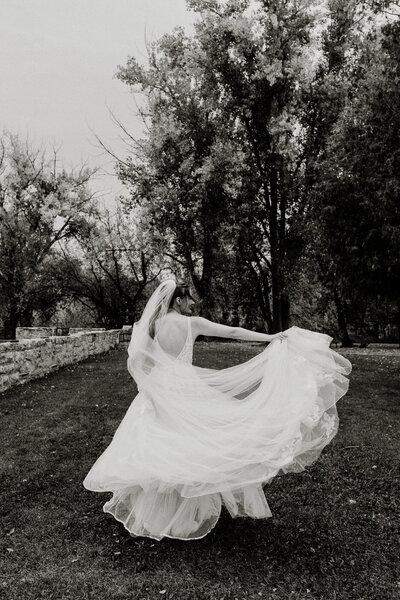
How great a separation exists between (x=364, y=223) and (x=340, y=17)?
14538 mm

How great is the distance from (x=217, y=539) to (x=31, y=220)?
105ft

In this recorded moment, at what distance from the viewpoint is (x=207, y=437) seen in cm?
438

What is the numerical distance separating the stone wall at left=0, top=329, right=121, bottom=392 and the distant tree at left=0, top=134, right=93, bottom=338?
48.7 ft

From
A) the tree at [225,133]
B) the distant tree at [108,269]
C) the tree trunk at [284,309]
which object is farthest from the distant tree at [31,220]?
the tree trunk at [284,309]

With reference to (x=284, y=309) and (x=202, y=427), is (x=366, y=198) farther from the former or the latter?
(x=284, y=309)

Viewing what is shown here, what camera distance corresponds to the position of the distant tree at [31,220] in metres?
31.7

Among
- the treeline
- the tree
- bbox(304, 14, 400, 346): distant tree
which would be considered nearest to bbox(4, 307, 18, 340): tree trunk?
the treeline

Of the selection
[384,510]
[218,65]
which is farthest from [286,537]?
[218,65]

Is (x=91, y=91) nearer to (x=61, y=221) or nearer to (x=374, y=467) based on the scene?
(x=61, y=221)

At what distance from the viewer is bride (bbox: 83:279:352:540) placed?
4.20 m

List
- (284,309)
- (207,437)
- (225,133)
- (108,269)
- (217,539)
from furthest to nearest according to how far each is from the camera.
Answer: (108,269) < (284,309) < (225,133) < (217,539) < (207,437)

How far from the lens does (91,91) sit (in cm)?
3039

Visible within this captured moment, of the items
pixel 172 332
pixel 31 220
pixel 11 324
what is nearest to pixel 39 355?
pixel 172 332

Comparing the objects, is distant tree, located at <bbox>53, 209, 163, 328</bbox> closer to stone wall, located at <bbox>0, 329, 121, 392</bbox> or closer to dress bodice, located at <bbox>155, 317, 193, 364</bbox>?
stone wall, located at <bbox>0, 329, 121, 392</bbox>
